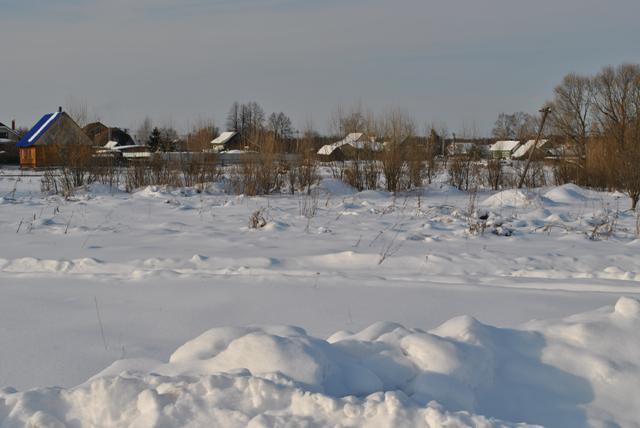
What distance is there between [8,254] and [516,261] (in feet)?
16.2

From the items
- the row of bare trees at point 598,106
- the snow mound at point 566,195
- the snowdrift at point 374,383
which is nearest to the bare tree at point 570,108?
the row of bare trees at point 598,106

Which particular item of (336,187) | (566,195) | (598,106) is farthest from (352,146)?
(598,106)

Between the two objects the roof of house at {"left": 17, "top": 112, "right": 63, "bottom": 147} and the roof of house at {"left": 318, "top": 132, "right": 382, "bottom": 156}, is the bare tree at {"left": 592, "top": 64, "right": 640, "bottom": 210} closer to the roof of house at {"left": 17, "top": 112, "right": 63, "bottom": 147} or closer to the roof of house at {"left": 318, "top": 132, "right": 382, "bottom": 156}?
the roof of house at {"left": 318, "top": 132, "right": 382, "bottom": 156}

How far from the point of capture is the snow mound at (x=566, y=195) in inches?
533

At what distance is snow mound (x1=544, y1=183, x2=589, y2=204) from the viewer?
13541 mm

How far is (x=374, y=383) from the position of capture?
2.15 metres

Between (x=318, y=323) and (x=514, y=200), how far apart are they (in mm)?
9598

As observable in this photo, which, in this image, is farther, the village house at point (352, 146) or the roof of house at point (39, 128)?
the roof of house at point (39, 128)

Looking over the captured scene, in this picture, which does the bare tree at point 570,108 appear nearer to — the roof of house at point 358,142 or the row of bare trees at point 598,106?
the row of bare trees at point 598,106

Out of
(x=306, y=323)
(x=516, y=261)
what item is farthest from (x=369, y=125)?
(x=306, y=323)

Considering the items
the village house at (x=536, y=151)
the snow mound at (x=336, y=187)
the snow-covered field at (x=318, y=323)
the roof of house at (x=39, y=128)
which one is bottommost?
the snow-covered field at (x=318, y=323)

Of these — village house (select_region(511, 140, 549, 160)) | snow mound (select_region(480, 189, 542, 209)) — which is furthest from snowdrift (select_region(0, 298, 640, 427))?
village house (select_region(511, 140, 549, 160))

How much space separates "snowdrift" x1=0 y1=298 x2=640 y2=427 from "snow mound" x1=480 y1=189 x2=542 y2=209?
958 cm

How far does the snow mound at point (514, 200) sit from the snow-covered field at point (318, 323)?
3.33m
